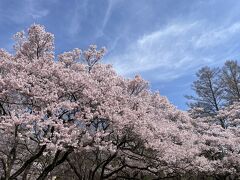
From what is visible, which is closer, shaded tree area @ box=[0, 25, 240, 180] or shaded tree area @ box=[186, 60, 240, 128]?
shaded tree area @ box=[0, 25, 240, 180]

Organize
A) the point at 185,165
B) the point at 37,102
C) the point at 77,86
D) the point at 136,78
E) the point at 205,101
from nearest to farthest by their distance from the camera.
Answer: the point at 37,102
the point at 77,86
the point at 185,165
the point at 136,78
the point at 205,101

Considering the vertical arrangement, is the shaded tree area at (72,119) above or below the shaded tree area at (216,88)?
below

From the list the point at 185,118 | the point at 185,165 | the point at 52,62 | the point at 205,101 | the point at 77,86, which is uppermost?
the point at 205,101

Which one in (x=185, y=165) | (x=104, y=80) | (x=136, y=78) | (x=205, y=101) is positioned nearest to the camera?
(x=104, y=80)

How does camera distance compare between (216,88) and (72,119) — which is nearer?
(72,119)

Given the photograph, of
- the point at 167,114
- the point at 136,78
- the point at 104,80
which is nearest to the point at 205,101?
the point at 167,114

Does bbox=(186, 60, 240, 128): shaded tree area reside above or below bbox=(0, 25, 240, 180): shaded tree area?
above

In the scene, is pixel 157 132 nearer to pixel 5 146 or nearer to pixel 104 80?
pixel 104 80

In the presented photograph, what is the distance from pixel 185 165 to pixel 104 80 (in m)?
6.87

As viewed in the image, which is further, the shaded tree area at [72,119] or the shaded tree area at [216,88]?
the shaded tree area at [216,88]

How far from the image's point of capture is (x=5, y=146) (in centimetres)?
1406

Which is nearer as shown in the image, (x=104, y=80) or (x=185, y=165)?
(x=104, y=80)

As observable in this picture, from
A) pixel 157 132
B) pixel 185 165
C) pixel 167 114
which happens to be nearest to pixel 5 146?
pixel 157 132

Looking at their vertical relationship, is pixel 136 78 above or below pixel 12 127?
above
